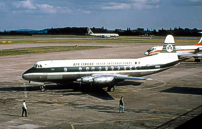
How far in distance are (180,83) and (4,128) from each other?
27603mm

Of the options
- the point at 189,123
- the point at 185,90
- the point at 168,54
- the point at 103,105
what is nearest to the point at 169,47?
the point at 168,54

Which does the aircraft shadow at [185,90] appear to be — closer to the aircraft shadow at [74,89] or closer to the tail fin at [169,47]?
the tail fin at [169,47]

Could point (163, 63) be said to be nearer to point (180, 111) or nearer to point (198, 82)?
point (198, 82)

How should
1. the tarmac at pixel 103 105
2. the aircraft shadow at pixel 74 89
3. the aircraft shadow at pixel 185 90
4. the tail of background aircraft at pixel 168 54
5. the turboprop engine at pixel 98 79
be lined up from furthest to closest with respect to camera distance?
the tail of background aircraft at pixel 168 54 → the aircraft shadow at pixel 185 90 → the aircraft shadow at pixel 74 89 → the turboprop engine at pixel 98 79 → the tarmac at pixel 103 105

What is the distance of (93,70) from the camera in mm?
34938

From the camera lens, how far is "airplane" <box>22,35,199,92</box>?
3309 centimetres

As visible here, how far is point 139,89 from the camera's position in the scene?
36344 mm

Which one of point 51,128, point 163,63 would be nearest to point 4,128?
point 51,128

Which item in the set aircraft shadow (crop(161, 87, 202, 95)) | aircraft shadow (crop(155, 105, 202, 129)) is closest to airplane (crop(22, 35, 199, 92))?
aircraft shadow (crop(161, 87, 202, 95))

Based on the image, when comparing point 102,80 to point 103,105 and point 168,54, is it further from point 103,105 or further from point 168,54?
point 168,54

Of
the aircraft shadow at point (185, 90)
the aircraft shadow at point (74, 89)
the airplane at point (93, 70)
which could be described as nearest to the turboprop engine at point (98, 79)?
the airplane at point (93, 70)

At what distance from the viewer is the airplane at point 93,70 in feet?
109

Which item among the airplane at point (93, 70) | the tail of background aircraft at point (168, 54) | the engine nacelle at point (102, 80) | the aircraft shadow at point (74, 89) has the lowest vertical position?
the aircraft shadow at point (74, 89)

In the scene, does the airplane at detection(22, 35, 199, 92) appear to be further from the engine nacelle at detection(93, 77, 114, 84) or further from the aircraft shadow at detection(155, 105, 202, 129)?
the aircraft shadow at detection(155, 105, 202, 129)
